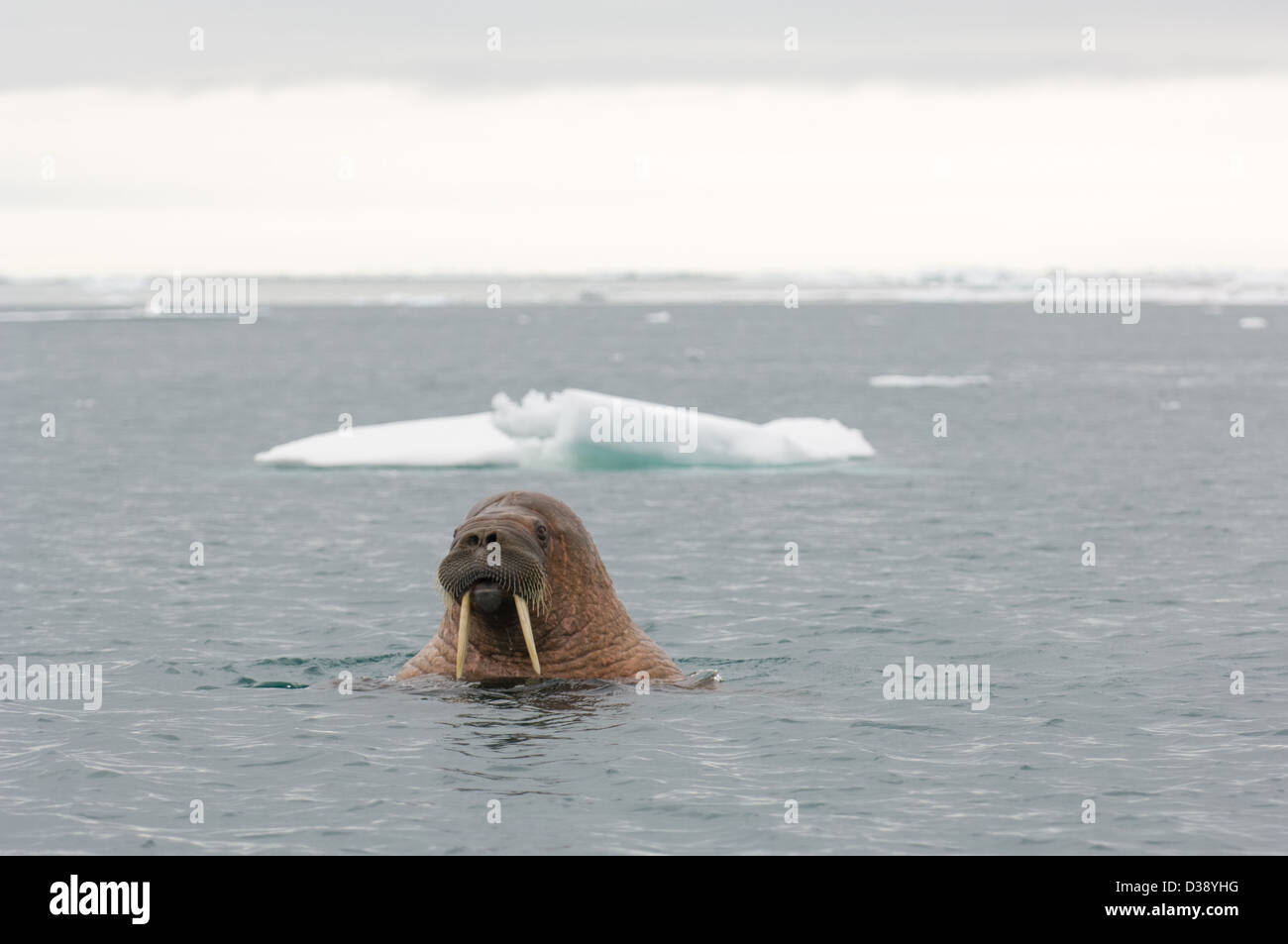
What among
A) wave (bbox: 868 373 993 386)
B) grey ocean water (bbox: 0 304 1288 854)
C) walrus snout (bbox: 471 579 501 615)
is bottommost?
grey ocean water (bbox: 0 304 1288 854)

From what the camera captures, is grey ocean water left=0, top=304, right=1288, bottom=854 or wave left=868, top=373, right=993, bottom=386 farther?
wave left=868, top=373, right=993, bottom=386

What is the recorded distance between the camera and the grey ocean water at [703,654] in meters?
10.3

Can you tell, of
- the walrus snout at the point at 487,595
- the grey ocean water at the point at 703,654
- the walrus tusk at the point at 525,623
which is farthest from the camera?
the walrus tusk at the point at 525,623

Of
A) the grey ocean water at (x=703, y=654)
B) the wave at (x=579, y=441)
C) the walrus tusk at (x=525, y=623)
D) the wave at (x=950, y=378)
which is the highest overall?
the wave at (x=950, y=378)

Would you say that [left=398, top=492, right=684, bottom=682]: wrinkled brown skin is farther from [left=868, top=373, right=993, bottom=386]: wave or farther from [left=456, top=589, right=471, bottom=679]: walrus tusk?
[left=868, top=373, right=993, bottom=386]: wave

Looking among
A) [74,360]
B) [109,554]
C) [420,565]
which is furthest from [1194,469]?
[74,360]

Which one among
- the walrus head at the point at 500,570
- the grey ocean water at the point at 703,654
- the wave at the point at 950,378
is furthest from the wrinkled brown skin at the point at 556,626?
the wave at the point at 950,378

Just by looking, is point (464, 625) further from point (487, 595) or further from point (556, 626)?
point (556, 626)

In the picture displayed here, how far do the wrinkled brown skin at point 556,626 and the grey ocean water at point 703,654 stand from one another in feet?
0.80

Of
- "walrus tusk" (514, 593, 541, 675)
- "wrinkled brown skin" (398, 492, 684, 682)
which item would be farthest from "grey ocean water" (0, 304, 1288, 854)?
"walrus tusk" (514, 593, 541, 675)

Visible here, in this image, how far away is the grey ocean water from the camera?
10.3 metres

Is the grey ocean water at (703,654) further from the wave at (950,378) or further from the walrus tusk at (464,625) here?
the wave at (950,378)

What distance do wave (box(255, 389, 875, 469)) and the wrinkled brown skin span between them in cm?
1486
